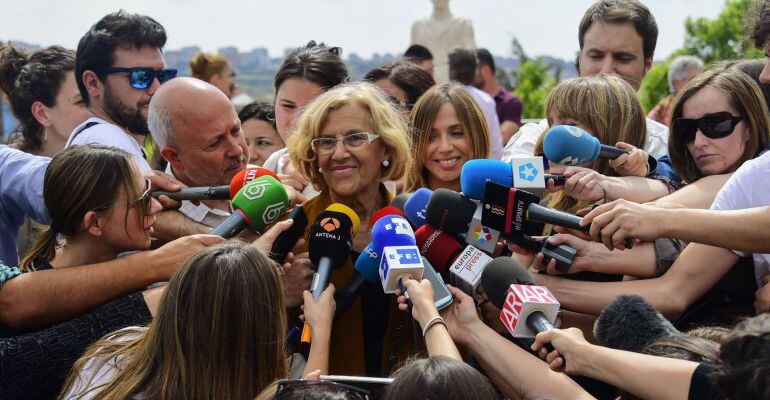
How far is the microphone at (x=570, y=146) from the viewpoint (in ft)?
9.39

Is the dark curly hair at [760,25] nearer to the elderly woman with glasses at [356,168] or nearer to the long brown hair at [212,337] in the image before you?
the elderly woman with glasses at [356,168]

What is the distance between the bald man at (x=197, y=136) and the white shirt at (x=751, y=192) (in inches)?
83.5

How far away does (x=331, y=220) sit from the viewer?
9.05 ft

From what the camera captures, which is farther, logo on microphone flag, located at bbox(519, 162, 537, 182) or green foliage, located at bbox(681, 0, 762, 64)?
green foliage, located at bbox(681, 0, 762, 64)

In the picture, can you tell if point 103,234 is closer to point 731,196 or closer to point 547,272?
point 547,272

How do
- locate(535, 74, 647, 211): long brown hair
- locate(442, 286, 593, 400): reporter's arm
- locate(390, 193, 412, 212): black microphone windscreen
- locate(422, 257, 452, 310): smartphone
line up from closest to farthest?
locate(442, 286, 593, 400): reporter's arm, locate(422, 257, 452, 310): smartphone, locate(390, 193, 412, 212): black microphone windscreen, locate(535, 74, 647, 211): long brown hair

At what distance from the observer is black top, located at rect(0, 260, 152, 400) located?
2.54 m

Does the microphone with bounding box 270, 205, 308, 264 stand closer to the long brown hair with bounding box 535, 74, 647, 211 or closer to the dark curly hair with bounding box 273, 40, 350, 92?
the long brown hair with bounding box 535, 74, 647, 211

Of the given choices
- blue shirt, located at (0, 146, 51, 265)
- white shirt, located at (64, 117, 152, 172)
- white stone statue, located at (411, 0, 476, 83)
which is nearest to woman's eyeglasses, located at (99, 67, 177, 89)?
white shirt, located at (64, 117, 152, 172)

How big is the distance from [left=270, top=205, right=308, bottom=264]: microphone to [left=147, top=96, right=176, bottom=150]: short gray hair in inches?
34.2

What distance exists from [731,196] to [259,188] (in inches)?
68.5


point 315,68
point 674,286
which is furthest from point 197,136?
point 674,286

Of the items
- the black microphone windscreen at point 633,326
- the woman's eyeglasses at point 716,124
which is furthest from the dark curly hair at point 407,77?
the black microphone windscreen at point 633,326

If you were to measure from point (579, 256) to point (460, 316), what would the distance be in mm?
535
